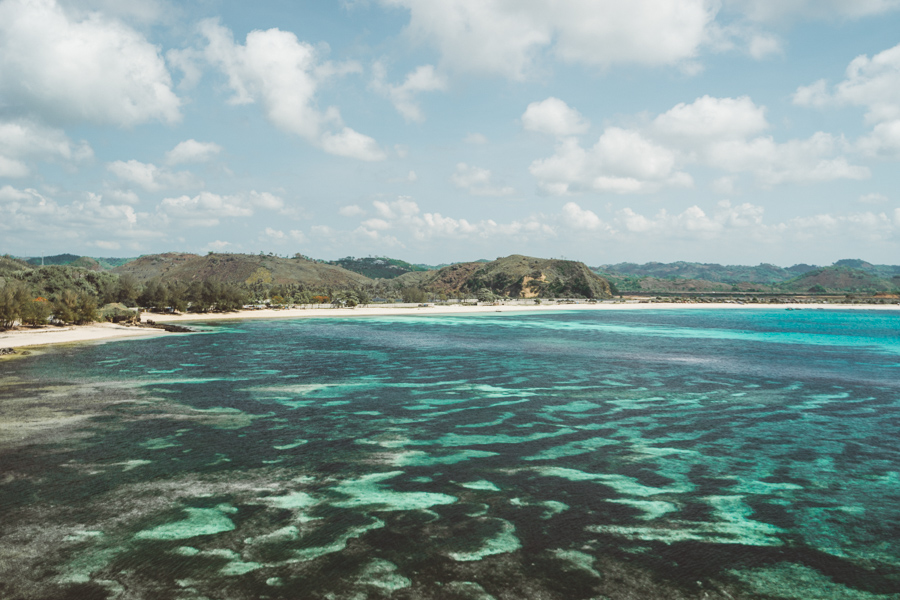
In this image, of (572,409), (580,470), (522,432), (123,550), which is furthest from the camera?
(572,409)

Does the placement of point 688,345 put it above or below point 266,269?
below

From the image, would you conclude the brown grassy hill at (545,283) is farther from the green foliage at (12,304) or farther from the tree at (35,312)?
the green foliage at (12,304)

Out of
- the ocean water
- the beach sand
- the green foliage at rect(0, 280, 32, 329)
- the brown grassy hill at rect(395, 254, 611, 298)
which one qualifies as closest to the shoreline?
the beach sand

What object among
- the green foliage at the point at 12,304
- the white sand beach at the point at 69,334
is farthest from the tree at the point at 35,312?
the white sand beach at the point at 69,334

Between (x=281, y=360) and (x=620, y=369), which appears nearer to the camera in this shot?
(x=620, y=369)

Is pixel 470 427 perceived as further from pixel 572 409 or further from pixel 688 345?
pixel 688 345

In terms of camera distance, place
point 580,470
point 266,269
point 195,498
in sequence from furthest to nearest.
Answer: point 266,269 → point 580,470 → point 195,498

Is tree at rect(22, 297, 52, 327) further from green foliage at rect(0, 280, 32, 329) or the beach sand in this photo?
the beach sand

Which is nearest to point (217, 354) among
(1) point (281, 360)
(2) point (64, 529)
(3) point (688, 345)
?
(1) point (281, 360)
